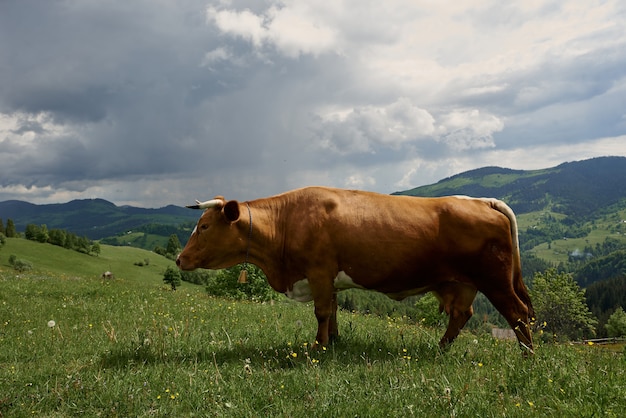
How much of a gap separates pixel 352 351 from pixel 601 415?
13.6 feet

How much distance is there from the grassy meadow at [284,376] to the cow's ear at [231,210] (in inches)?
93.7

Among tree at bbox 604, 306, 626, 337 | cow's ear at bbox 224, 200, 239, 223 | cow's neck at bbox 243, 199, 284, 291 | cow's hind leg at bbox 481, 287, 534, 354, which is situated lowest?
tree at bbox 604, 306, 626, 337

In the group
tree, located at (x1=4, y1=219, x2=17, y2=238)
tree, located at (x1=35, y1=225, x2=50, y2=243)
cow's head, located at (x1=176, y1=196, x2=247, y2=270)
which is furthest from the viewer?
tree, located at (x1=35, y1=225, x2=50, y2=243)

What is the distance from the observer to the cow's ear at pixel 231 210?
27.2ft

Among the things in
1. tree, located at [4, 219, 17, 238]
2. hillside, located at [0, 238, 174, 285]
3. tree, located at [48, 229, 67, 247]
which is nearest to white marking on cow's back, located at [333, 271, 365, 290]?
hillside, located at [0, 238, 174, 285]

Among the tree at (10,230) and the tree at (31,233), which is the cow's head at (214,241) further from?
the tree at (10,230)

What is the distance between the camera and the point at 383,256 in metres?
7.93

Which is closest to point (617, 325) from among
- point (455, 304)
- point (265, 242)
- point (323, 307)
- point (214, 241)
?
point (455, 304)

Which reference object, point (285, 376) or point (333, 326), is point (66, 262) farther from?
point (285, 376)

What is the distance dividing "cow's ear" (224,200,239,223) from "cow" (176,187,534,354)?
19 millimetres

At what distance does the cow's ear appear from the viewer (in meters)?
8.30

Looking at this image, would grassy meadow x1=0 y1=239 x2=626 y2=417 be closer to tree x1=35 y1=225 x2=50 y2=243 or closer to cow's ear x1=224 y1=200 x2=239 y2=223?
cow's ear x1=224 y1=200 x2=239 y2=223

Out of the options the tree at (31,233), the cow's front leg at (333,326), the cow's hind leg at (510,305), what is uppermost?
the cow's hind leg at (510,305)

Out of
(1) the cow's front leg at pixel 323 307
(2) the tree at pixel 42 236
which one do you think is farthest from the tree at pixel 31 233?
(1) the cow's front leg at pixel 323 307
